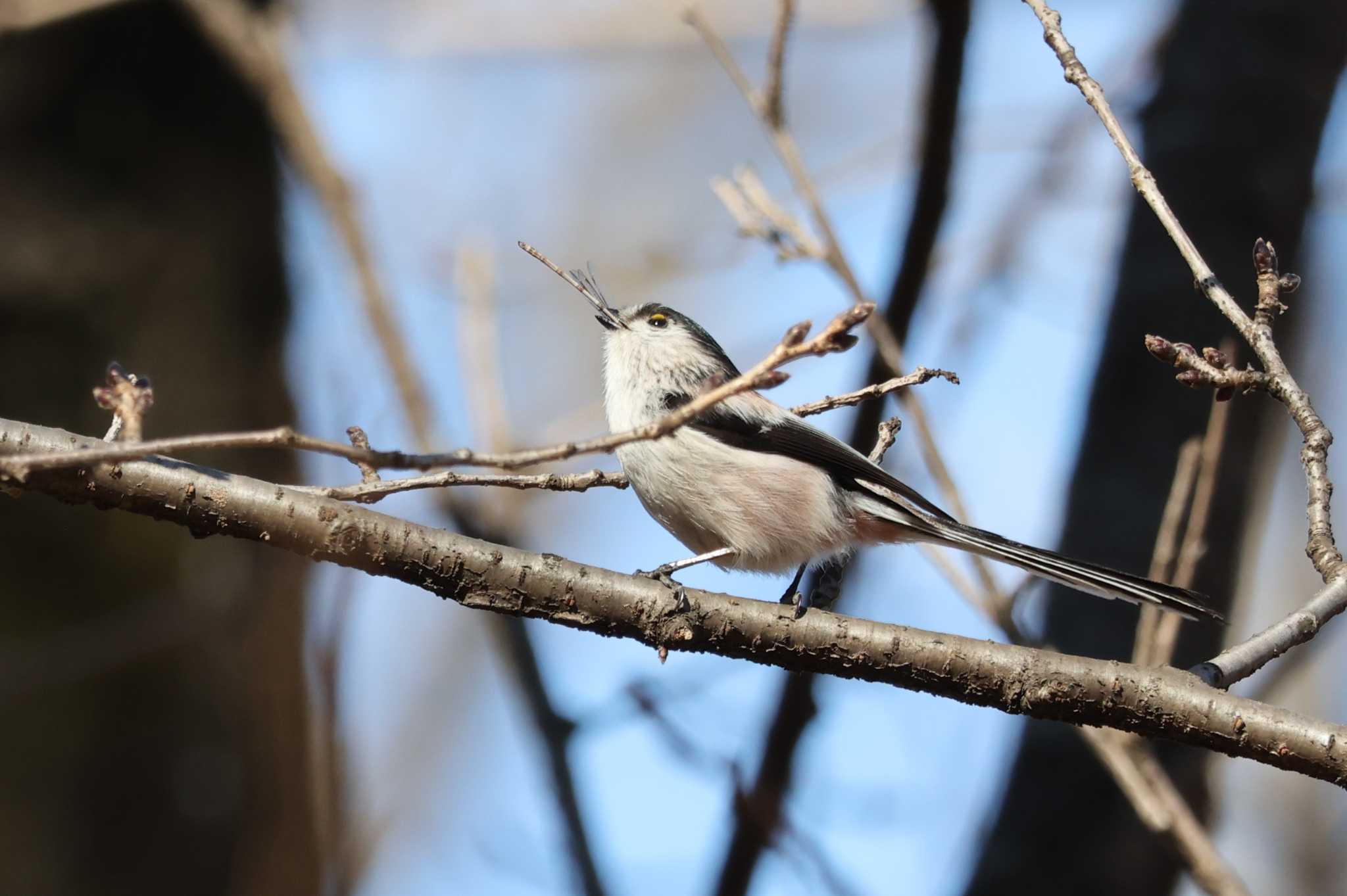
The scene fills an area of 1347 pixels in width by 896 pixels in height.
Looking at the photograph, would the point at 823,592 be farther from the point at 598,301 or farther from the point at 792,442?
the point at 598,301

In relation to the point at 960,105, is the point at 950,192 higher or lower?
lower

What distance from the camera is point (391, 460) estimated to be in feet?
5.09

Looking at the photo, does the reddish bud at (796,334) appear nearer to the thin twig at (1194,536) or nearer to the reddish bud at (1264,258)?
the reddish bud at (1264,258)

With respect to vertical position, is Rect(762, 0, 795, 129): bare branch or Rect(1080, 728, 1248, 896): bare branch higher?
Rect(762, 0, 795, 129): bare branch

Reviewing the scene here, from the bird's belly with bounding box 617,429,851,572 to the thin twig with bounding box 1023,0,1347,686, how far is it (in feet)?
4.03

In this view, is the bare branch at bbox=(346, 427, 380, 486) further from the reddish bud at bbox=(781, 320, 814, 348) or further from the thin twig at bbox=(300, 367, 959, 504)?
the reddish bud at bbox=(781, 320, 814, 348)

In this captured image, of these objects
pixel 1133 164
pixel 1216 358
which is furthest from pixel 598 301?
pixel 1216 358

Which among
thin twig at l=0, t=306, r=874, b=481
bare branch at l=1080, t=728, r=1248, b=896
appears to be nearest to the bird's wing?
bare branch at l=1080, t=728, r=1248, b=896

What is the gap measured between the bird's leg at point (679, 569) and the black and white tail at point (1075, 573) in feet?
1.92

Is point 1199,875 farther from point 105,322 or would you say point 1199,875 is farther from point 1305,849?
point 1305,849

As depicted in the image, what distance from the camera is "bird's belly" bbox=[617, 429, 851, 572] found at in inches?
123

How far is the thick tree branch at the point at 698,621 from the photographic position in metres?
1.93

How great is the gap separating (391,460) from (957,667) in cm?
115

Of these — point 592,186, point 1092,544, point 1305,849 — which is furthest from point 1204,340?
point 592,186
